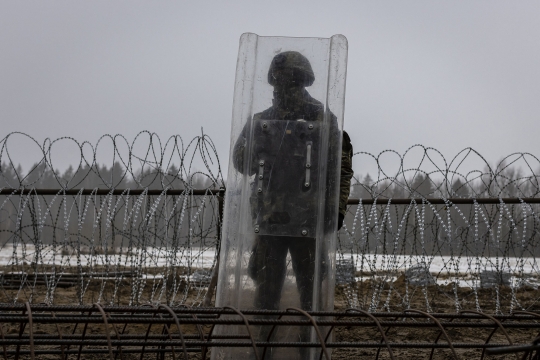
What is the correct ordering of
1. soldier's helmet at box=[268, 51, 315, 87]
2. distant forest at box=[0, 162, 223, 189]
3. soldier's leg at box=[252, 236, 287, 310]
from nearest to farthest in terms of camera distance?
soldier's leg at box=[252, 236, 287, 310], soldier's helmet at box=[268, 51, 315, 87], distant forest at box=[0, 162, 223, 189]

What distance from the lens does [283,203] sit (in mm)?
3219

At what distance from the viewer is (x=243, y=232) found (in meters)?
3.23

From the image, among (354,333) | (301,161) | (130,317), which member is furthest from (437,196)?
(130,317)

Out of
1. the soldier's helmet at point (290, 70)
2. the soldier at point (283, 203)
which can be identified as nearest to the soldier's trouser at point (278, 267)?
the soldier at point (283, 203)

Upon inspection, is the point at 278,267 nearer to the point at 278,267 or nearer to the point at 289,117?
the point at 278,267

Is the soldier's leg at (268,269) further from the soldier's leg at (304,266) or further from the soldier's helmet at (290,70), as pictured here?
the soldier's helmet at (290,70)

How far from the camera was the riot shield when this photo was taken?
10.4ft

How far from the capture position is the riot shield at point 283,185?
3.16 meters

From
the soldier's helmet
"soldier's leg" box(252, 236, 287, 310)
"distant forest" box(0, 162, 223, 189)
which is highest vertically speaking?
the soldier's helmet

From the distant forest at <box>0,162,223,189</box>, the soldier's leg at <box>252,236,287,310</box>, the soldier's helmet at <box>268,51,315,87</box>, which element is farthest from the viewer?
the distant forest at <box>0,162,223,189</box>

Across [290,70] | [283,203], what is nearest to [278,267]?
[283,203]

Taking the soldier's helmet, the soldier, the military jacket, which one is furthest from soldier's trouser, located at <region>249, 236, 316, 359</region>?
the soldier's helmet

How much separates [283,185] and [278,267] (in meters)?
0.50

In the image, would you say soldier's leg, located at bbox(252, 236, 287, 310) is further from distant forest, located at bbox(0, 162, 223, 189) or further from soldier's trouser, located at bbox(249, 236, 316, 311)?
distant forest, located at bbox(0, 162, 223, 189)
